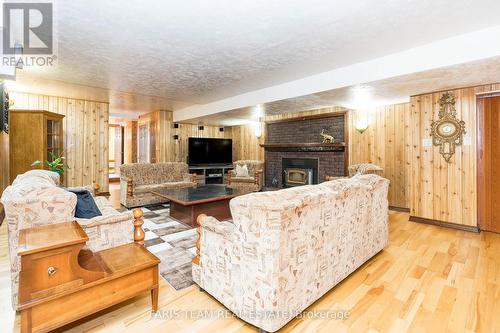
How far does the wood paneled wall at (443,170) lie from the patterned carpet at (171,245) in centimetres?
393

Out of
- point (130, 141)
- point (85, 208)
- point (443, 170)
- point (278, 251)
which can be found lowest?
point (278, 251)

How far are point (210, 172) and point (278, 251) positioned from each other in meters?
7.06

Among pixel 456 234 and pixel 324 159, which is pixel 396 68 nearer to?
pixel 456 234

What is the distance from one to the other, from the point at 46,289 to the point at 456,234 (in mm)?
4844

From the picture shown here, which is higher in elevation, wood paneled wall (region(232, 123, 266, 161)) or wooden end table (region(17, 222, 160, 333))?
wood paneled wall (region(232, 123, 266, 161))

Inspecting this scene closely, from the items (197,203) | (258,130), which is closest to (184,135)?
(258,130)

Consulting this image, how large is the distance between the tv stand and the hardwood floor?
533 centimetres

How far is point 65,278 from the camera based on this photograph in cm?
145

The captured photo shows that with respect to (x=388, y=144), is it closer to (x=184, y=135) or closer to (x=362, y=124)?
(x=362, y=124)

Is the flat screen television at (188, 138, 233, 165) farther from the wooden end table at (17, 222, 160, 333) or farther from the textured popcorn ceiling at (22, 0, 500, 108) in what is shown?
the wooden end table at (17, 222, 160, 333)

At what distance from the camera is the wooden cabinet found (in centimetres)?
469

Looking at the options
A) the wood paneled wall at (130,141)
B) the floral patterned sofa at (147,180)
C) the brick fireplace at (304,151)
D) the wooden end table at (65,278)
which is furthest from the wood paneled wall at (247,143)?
the wooden end table at (65,278)

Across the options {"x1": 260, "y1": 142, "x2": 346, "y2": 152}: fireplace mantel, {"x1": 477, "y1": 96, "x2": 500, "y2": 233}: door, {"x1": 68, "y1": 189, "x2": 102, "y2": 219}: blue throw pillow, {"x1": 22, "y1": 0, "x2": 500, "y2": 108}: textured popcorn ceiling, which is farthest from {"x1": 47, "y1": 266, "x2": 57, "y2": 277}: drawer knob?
{"x1": 260, "y1": 142, "x2": 346, "y2": 152}: fireplace mantel

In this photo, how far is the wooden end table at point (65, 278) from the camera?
1.34 m
